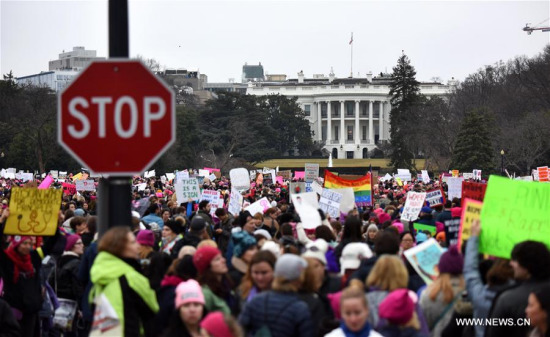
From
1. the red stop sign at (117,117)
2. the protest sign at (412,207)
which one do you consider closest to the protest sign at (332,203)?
the protest sign at (412,207)

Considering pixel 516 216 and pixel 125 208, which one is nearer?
pixel 125 208

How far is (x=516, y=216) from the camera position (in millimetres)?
7199

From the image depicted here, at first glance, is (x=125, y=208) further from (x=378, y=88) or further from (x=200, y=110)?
(x=378, y=88)

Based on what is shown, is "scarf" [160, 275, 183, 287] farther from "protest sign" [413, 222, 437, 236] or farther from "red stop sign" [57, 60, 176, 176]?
"protest sign" [413, 222, 437, 236]

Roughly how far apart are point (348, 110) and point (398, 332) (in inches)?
5981

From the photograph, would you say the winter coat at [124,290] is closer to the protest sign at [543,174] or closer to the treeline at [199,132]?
the protest sign at [543,174]

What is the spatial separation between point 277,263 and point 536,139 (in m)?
56.6

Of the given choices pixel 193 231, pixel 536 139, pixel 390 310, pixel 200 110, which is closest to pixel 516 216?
pixel 390 310

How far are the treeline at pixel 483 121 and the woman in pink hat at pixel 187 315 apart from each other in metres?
43.3

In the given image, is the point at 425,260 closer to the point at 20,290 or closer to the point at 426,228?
the point at 20,290

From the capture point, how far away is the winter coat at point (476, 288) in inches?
268

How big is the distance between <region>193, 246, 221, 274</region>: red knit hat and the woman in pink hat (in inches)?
32.6

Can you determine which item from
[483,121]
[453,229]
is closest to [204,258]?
[453,229]

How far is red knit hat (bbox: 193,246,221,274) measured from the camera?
7.35 metres
